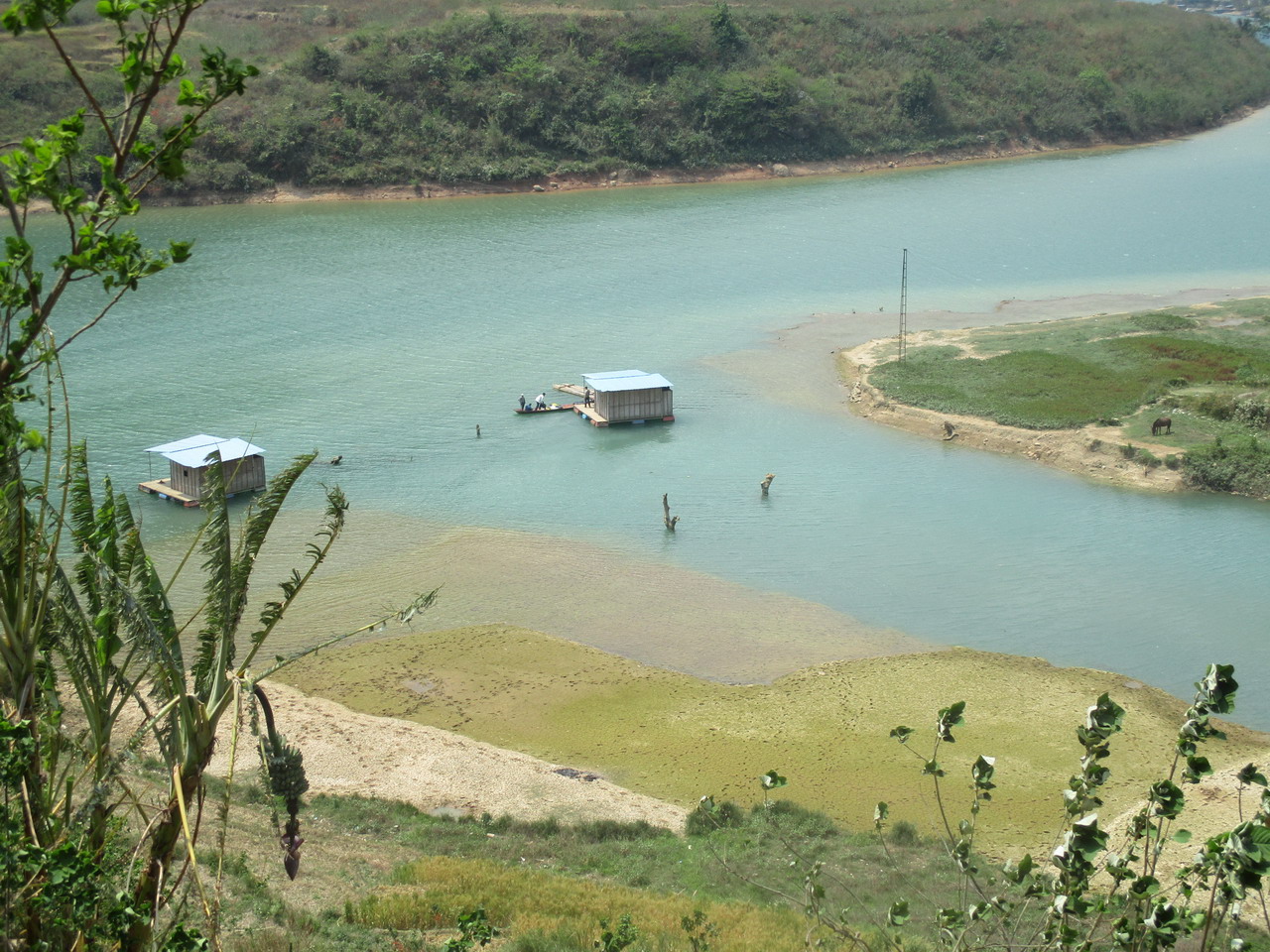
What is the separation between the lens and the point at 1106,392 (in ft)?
123

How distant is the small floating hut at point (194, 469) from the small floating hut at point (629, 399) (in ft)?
32.9

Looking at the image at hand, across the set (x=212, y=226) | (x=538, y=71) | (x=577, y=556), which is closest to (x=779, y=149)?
(x=538, y=71)

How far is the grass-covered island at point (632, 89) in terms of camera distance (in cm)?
7319

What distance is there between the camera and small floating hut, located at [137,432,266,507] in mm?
28938

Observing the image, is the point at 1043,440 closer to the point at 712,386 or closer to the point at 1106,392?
the point at 1106,392

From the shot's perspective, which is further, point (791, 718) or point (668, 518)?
point (668, 518)

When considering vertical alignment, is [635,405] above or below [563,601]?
above

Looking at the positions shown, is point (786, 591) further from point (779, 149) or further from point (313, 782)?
point (779, 149)

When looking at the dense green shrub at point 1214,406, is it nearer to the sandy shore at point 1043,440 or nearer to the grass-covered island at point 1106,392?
the grass-covered island at point 1106,392

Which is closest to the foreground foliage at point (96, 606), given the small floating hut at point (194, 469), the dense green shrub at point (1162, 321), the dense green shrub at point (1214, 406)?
the small floating hut at point (194, 469)

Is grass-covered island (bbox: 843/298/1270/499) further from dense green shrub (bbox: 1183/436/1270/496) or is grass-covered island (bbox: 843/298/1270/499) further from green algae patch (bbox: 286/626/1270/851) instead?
green algae patch (bbox: 286/626/1270/851)

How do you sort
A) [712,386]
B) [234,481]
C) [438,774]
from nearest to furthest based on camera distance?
[438,774], [234,481], [712,386]

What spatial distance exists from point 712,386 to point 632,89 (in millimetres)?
49020

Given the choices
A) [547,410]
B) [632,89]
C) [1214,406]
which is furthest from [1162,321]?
[632,89]
